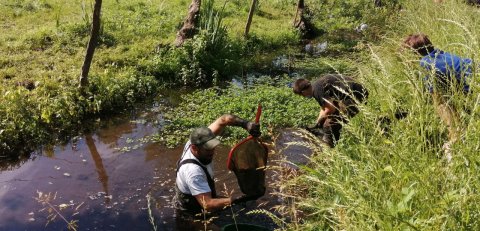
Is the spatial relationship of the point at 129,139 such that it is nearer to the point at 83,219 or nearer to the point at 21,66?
the point at 83,219

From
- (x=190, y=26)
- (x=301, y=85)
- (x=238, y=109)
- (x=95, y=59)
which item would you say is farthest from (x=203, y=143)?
(x=190, y=26)

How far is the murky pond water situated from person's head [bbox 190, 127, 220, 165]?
711 mm

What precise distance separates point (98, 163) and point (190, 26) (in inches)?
192

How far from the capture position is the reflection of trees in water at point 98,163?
19.5ft

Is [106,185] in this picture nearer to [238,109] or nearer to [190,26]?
[238,109]

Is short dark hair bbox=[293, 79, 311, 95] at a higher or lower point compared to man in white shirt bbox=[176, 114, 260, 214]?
higher

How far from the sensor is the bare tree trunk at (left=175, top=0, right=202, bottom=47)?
10.4 m

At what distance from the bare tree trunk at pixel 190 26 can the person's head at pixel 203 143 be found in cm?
618

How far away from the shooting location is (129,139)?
728cm

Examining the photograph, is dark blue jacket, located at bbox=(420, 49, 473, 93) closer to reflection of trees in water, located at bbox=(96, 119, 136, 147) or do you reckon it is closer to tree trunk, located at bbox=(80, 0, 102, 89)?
reflection of trees in water, located at bbox=(96, 119, 136, 147)

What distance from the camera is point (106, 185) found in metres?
5.97

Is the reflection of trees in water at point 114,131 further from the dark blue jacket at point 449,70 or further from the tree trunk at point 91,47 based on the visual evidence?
the dark blue jacket at point 449,70

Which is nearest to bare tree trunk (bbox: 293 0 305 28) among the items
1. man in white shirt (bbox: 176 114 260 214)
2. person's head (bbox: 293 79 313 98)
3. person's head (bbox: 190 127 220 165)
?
person's head (bbox: 293 79 313 98)

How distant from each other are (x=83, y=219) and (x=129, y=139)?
2200mm
